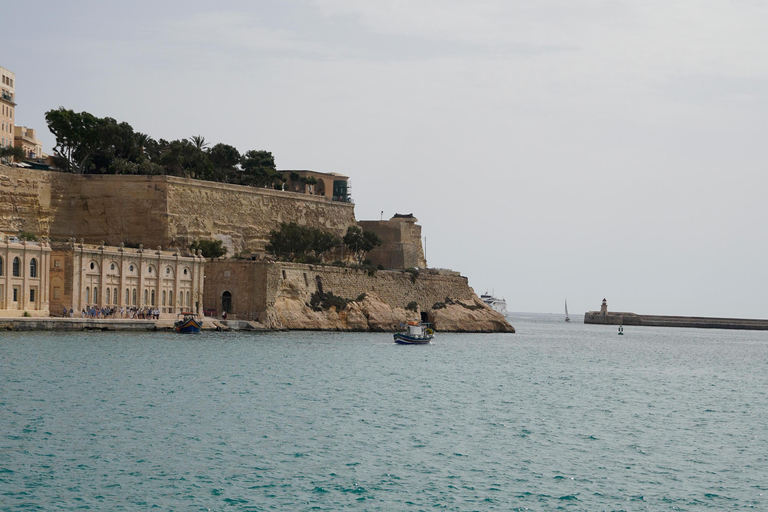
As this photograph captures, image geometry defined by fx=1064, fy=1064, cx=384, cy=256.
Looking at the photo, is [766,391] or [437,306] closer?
[766,391]

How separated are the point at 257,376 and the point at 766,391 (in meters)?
19.9

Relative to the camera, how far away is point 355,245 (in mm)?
87438

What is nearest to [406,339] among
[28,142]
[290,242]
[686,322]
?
[290,242]

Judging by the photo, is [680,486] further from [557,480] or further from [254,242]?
[254,242]

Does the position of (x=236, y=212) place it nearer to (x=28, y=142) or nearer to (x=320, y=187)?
(x=320, y=187)

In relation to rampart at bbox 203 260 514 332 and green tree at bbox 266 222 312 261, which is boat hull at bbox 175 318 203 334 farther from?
green tree at bbox 266 222 312 261

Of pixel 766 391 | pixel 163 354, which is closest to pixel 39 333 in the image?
pixel 163 354

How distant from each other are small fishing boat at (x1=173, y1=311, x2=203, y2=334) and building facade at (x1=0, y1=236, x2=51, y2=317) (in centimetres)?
779

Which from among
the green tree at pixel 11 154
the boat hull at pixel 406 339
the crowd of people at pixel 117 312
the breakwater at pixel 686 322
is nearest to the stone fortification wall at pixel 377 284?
the crowd of people at pixel 117 312

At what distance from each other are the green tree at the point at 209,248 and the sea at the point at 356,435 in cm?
2495

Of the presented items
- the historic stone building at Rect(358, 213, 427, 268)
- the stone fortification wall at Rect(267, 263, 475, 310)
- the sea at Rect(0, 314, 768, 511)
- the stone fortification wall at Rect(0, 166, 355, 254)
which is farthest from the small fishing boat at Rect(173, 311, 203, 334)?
the historic stone building at Rect(358, 213, 427, 268)

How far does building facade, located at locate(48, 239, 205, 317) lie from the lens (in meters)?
59.5

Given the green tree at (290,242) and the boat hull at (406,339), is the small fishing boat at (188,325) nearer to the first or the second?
the boat hull at (406,339)

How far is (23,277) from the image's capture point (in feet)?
187
